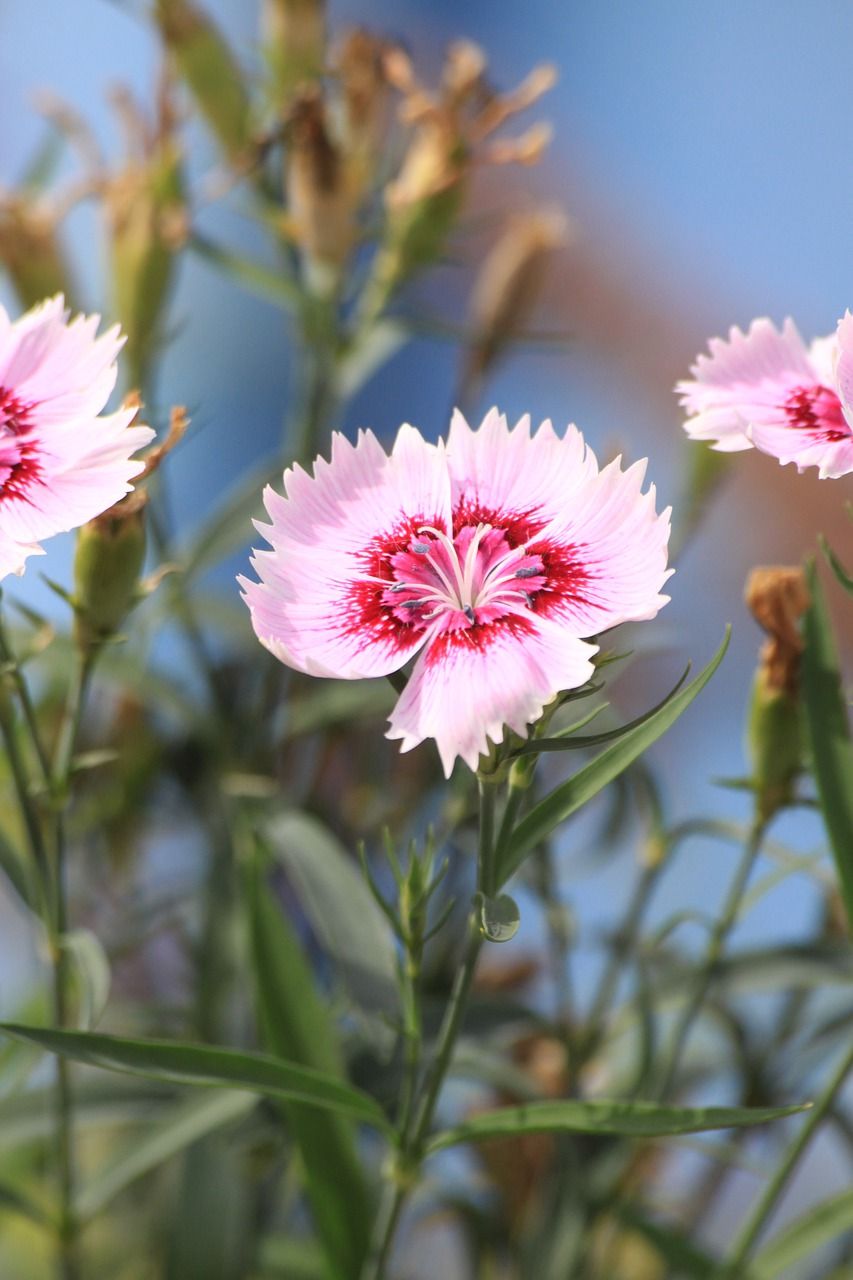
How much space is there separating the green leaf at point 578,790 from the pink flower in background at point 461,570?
0.05 metres

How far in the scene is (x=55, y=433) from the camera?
454 mm

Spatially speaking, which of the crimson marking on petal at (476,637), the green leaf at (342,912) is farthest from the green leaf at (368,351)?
the crimson marking on petal at (476,637)

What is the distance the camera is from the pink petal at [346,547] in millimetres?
411

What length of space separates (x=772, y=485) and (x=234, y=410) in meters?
0.79

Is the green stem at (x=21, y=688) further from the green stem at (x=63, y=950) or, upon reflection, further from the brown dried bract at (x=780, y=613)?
the brown dried bract at (x=780, y=613)

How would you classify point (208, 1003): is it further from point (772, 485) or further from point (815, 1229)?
point (772, 485)

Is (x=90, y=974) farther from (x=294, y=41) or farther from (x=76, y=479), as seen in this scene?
(x=294, y=41)

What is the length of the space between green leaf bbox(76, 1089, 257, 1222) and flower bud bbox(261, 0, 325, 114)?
0.62 metres

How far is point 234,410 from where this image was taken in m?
1.92

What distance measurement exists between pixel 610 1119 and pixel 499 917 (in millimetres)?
97

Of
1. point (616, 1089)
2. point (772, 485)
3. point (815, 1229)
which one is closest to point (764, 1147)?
point (616, 1089)

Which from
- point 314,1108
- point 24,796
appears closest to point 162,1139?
point 314,1108

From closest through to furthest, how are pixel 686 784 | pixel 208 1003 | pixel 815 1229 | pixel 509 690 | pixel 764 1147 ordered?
pixel 509 690, pixel 815 1229, pixel 208 1003, pixel 764 1147, pixel 686 784

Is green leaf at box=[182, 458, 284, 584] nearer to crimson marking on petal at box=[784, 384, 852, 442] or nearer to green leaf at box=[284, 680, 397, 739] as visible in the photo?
green leaf at box=[284, 680, 397, 739]
